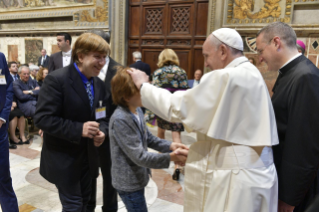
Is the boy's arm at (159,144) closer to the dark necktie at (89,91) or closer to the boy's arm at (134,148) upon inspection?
the boy's arm at (134,148)

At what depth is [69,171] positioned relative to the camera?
6.90 feet

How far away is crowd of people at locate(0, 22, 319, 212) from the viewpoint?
160 centimetres

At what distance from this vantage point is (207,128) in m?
1.63

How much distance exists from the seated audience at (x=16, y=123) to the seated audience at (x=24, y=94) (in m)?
0.15

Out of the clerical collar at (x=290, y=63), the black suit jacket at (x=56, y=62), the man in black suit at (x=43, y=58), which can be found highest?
the clerical collar at (x=290, y=63)

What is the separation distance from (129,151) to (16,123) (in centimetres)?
474

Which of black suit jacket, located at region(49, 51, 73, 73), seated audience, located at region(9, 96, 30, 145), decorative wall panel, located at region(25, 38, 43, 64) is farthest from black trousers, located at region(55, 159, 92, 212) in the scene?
decorative wall panel, located at region(25, 38, 43, 64)

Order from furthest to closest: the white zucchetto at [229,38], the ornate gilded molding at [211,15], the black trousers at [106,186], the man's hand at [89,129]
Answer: the ornate gilded molding at [211,15]
the black trousers at [106,186]
the man's hand at [89,129]
the white zucchetto at [229,38]

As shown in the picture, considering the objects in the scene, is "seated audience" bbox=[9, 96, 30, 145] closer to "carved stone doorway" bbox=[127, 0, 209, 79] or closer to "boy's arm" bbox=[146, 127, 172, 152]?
"carved stone doorway" bbox=[127, 0, 209, 79]

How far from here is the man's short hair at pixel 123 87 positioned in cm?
195

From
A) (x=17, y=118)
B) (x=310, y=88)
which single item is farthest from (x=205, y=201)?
Result: (x=17, y=118)

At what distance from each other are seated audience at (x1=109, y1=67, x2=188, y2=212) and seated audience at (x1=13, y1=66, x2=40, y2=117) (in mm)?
4686

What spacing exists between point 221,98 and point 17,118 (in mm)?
5417

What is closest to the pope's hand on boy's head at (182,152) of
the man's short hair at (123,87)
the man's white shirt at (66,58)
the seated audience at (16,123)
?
the man's short hair at (123,87)
